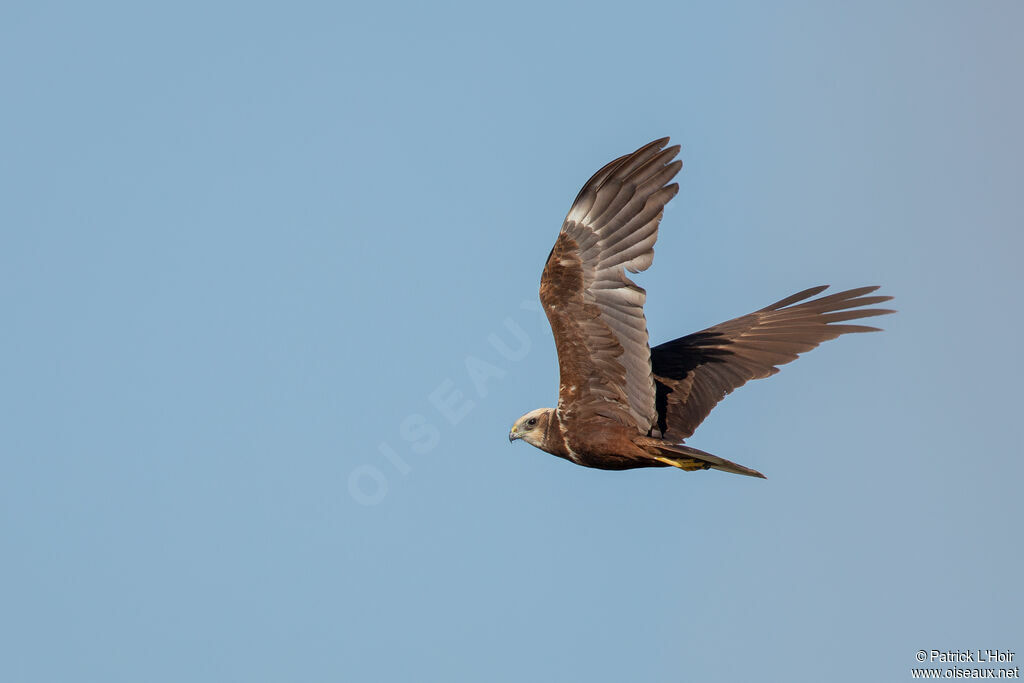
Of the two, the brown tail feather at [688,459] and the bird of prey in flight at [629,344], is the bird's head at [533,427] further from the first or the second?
the brown tail feather at [688,459]

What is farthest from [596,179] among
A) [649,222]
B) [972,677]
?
[972,677]

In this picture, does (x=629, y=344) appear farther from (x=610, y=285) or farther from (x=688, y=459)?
(x=688, y=459)

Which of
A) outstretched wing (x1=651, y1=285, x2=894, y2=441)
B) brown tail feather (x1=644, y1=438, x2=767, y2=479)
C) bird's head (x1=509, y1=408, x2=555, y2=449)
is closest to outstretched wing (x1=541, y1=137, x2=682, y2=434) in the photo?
brown tail feather (x1=644, y1=438, x2=767, y2=479)

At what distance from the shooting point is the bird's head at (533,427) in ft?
42.3

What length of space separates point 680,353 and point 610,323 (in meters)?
2.59

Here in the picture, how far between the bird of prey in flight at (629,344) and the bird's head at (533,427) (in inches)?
0.5

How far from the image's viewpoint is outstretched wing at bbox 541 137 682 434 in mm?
10953

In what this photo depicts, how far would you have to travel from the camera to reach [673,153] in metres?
10.8

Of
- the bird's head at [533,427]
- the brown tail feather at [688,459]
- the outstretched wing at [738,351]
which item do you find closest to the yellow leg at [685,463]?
the brown tail feather at [688,459]

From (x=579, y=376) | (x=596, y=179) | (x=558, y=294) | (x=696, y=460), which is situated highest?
(x=596, y=179)

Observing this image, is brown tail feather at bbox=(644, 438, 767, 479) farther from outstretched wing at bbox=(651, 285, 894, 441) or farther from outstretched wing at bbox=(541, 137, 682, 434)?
outstretched wing at bbox=(651, 285, 894, 441)

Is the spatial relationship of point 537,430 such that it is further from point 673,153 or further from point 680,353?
point 673,153

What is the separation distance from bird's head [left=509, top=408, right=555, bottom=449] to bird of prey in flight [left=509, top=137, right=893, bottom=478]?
0.5 inches

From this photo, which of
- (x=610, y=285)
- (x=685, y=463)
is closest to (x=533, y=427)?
(x=685, y=463)
